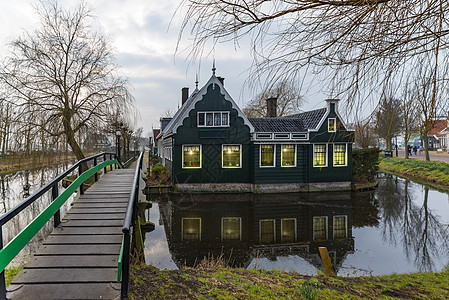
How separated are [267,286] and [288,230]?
5409 mm

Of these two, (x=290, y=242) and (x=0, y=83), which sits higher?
(x=0, y=83)

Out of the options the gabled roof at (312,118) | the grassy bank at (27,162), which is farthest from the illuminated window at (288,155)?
the grassy bank at (27,162)

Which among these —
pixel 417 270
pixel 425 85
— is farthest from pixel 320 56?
pixel 417 270

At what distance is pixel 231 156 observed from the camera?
16906 millimetres

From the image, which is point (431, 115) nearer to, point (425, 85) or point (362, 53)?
point (425, 85)

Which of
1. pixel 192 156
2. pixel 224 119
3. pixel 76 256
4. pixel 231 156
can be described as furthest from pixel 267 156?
pixel 76 256

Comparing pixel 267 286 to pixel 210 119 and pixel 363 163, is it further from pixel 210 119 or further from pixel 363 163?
pixel 363 163

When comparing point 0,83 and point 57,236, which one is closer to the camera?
point 57,236

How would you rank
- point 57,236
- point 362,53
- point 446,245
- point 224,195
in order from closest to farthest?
point 362,53, point 57,236, point 446,245, point 224,195

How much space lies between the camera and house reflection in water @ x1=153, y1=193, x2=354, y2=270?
755cm

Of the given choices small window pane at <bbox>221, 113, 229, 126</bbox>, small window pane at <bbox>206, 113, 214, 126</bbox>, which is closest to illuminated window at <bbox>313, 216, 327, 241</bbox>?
small window pane at <bbox>221, 113, 229, 126</bbox>

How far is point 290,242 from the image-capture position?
27.6 feet

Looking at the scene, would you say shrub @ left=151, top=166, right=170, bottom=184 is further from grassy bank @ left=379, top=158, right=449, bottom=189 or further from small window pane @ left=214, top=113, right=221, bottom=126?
grassy bank @ left=379, top=158, right=449, bottom=189

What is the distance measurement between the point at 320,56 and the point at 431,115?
1019 mm
